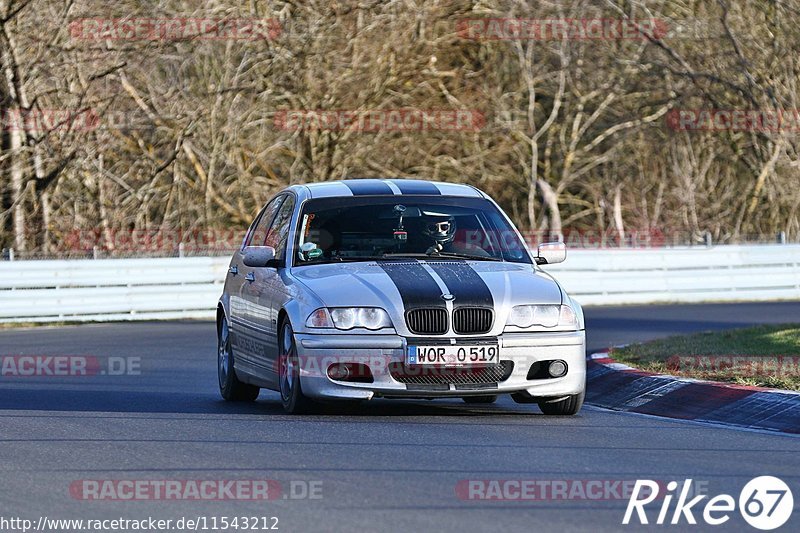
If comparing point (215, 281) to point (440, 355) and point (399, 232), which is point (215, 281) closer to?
point (399, 232)

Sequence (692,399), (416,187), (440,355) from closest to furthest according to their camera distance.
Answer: (440,355) → (692,399) → (416,187)

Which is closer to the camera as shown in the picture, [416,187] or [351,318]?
[351,318]

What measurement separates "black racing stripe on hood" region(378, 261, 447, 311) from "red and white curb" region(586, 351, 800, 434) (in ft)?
6.92

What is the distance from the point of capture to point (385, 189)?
11.8m

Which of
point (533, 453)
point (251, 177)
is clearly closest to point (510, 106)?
point (251, 177)

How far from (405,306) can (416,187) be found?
1934 millimetres

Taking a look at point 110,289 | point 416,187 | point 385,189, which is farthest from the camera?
point 110,289

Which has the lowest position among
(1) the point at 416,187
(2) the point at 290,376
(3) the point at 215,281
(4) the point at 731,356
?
(3) the point at 215,281

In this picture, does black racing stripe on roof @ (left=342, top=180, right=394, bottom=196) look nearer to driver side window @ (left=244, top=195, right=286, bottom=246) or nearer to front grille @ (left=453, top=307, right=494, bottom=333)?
driver side window @ (left=244, top=195, right=286, bottom=246)

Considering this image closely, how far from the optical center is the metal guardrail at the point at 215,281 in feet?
81.4

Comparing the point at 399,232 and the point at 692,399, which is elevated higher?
the point at 399,232

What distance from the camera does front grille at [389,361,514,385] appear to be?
1012cm

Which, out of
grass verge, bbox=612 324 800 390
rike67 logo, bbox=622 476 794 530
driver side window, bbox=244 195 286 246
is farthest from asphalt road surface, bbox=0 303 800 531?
driver side window, bbox=244 195 286 246

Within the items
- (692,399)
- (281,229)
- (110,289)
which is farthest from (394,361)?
(110,289)
